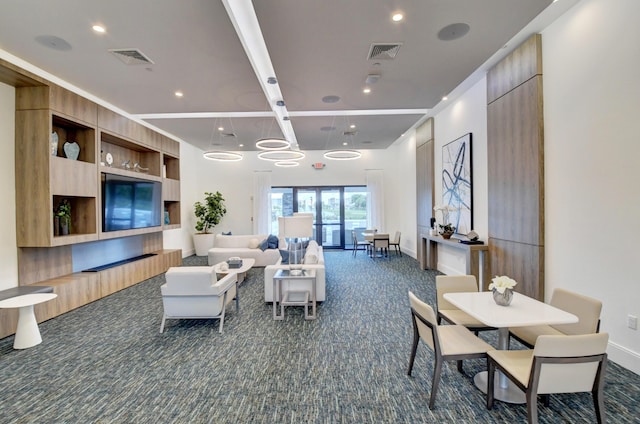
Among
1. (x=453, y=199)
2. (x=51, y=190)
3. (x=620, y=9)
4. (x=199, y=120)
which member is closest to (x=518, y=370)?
(x=620, y=9)

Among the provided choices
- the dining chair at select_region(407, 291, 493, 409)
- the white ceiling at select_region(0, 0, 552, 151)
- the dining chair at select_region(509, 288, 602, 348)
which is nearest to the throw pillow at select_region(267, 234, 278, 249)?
the white ceiling at select_region(0, 0, 552, 151)

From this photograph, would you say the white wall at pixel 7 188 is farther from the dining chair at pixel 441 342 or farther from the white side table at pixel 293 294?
the dining chair at pixel 441 342

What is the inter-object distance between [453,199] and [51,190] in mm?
6923

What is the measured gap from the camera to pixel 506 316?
2.30 metres

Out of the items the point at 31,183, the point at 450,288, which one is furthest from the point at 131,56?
the point at 450,288

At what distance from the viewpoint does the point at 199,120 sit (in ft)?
21.6

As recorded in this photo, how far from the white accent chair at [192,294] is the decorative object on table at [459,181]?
15.0 ft

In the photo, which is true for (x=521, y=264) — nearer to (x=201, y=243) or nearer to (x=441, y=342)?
(x=441, y=342)

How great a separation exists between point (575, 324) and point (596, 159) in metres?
1.71

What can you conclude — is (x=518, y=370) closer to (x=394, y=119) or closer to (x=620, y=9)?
(x=620, y=9)

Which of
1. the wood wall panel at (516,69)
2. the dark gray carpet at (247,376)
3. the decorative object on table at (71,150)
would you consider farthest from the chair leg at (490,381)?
the decorative object on table at (71,150)

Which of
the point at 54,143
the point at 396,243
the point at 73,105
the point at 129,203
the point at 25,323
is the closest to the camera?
the point at 25,323

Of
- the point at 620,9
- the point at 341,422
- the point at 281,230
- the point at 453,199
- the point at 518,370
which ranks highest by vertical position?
the point at 620,9

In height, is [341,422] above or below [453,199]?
below
